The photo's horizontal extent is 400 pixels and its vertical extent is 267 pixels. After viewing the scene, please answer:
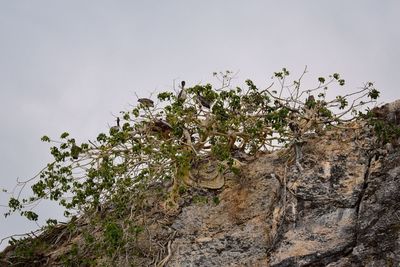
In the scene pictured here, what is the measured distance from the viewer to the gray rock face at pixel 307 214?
919cm

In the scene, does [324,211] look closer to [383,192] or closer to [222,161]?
[383,192]

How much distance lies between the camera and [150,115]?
12.6 metres

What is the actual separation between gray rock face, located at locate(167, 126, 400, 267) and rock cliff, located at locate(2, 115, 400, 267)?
0.01m

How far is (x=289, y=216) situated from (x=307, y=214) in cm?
26

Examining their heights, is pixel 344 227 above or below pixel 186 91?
below

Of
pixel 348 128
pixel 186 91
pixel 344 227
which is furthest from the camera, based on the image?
pixel 186 91

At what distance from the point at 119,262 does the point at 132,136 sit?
255cm

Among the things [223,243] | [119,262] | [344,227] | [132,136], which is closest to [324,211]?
[344,227]

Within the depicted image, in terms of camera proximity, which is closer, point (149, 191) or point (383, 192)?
point (383, 192)

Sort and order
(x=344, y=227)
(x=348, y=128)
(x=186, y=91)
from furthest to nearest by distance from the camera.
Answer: (x=186, y=91) → (x=348, y=128) → (x=344, y=227)

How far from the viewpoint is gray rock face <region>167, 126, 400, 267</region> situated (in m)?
9.19

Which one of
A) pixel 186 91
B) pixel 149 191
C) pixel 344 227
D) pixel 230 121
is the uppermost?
pixel 186 91

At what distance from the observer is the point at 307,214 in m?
10.1

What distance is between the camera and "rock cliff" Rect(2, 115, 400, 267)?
9.27 m
